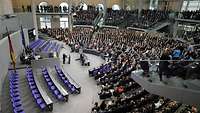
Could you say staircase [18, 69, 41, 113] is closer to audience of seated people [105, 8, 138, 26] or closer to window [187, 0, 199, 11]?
audience of seated people [105, 8, 138, 26]

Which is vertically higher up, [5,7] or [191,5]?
[191,5]

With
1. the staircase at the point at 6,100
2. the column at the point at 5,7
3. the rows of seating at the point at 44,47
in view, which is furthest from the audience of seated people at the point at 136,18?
the staircase at the point at 6,100

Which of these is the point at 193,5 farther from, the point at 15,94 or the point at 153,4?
the point at 15,94

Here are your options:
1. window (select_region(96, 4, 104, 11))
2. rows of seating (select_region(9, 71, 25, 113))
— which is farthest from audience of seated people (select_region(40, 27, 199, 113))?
window (select_region(96, 4, 104, 11))

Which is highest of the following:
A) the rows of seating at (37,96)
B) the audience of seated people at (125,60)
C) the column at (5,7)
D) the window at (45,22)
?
the column at (5,7)

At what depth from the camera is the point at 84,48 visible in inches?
1069

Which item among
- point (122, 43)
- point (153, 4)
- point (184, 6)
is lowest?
point (122, 43)

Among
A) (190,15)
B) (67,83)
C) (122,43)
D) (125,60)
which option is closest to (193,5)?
(190,15)

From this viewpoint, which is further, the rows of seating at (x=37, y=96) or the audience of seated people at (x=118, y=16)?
the audience of seated people at (x=118, y=16)

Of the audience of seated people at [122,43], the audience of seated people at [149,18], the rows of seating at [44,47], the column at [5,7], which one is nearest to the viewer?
the audience of seated people at [122,43]

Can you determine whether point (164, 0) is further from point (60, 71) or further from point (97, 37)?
point (60, 71)

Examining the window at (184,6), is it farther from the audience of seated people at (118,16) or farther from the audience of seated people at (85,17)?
the audience of seated people at (85,17)

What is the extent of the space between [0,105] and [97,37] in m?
20.0

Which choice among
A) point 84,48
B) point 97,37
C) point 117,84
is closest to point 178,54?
point 117,84
